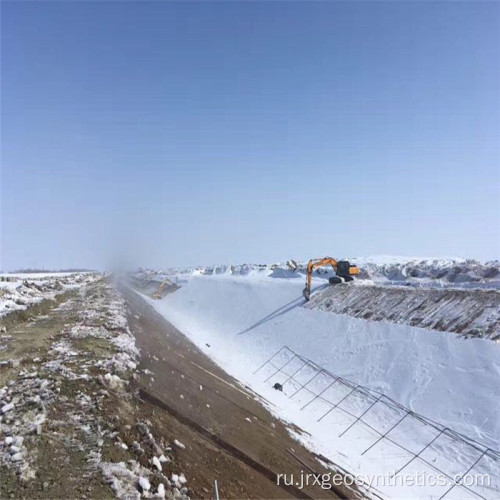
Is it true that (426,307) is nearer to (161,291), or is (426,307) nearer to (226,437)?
(226,437)

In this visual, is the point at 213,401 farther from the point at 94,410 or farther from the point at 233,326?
the point at 233,326

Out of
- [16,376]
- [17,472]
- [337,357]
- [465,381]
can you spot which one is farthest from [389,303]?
[17,472]

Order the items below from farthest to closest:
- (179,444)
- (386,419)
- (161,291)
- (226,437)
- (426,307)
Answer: (161,291), (426,307), (386,419), (226,437), (179,444)

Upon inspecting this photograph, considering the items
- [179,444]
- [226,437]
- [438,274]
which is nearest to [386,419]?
[226,437]

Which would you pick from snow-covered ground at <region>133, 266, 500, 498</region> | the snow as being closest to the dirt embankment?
snow-covered ground at <region>133, 266, 500, 498</region>

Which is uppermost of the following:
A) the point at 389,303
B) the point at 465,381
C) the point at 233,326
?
the point at 389,303

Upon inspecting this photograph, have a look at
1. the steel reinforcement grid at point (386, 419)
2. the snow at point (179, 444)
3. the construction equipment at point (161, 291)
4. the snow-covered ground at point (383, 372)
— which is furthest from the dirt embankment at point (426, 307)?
the construction equipment at point (161, 291)

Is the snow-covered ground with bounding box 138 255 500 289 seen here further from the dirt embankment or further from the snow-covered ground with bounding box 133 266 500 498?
the snow-covered ground with bounding box 133 266 500 498
